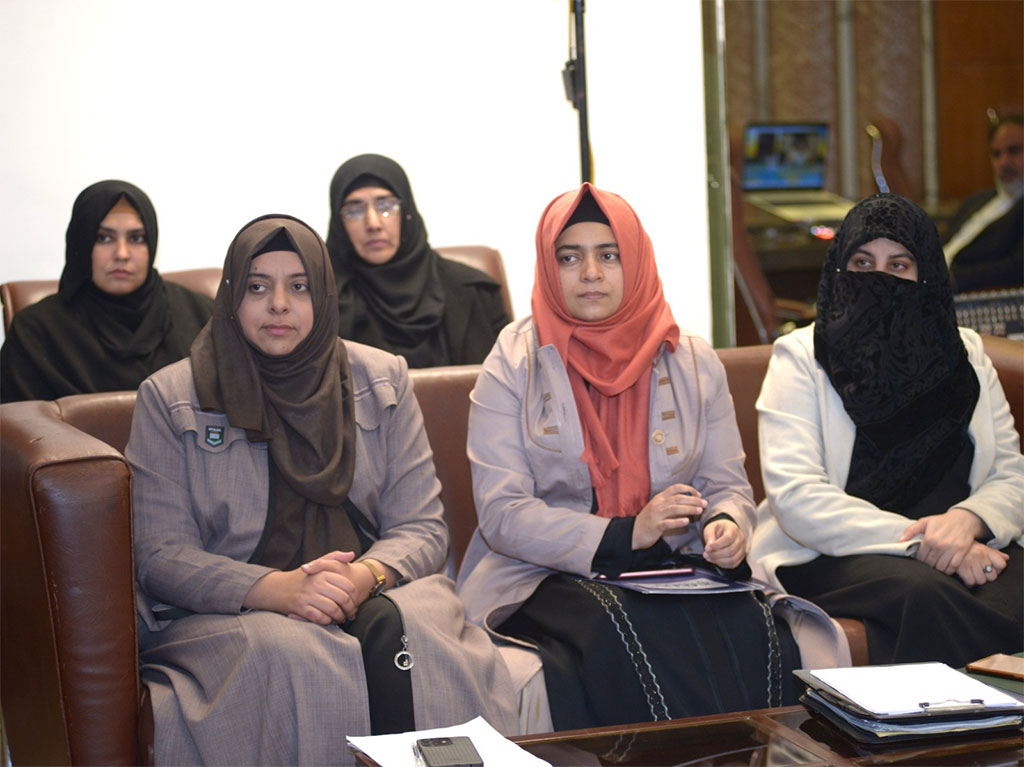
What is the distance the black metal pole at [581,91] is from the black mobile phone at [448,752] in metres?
2.11

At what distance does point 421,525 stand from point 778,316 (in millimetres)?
2617

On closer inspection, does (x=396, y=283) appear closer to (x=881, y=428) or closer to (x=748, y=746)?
(x=881, y=428)

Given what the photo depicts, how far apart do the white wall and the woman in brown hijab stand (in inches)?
59.5

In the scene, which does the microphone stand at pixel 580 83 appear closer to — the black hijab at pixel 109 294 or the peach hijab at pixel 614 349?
the peach hijab at pixel 614 349

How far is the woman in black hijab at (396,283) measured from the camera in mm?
3480

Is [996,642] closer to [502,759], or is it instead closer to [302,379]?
[502,759]

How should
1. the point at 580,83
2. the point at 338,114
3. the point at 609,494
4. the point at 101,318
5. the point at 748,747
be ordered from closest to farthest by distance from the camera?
the point at 748,747 → the point at 609,494 → the point at 101,318 → the point at 580,83 → the point at 338,114

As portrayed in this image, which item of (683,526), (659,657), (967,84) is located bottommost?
(659,657)

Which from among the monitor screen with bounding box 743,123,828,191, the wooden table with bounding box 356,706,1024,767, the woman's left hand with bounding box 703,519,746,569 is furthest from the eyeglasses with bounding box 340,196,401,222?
the monitor screen with bounding box 743,123,828,191

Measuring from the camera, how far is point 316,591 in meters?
2.12

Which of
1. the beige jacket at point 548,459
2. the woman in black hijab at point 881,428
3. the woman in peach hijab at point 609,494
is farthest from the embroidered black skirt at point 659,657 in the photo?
the woman in black hijab at point 881,428

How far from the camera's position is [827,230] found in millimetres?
6035

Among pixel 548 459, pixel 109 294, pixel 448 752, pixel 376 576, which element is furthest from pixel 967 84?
pixel 448 752

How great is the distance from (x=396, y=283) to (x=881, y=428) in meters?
1.55
